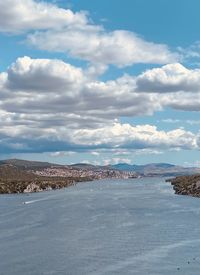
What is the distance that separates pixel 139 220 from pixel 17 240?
35085 millimetres

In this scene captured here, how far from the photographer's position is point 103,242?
314 ft

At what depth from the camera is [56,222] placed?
131750 millimetres

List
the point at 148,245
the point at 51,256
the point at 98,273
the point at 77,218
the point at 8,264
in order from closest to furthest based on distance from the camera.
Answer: the point at 98,273
the point at 8,264
the point at 51,256
the point at 148,245
the point at 77,218

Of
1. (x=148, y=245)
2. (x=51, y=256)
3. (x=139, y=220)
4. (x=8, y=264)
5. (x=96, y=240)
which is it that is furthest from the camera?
(x=139, y=220)

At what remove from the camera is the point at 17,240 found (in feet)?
338

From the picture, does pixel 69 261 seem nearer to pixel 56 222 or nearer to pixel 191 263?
pixel 191 263

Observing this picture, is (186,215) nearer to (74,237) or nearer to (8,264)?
(74,237)

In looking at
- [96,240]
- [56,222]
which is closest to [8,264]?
[96,240]

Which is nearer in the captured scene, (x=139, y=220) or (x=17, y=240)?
(x=17, y=240)

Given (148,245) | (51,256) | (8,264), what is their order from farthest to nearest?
(148,245), (51,256), (8,264)

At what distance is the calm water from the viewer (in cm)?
7544

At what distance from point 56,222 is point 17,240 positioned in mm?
29279

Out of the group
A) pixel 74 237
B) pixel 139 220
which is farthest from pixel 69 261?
pixel 139 220

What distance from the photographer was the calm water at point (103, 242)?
75438 millimetres
